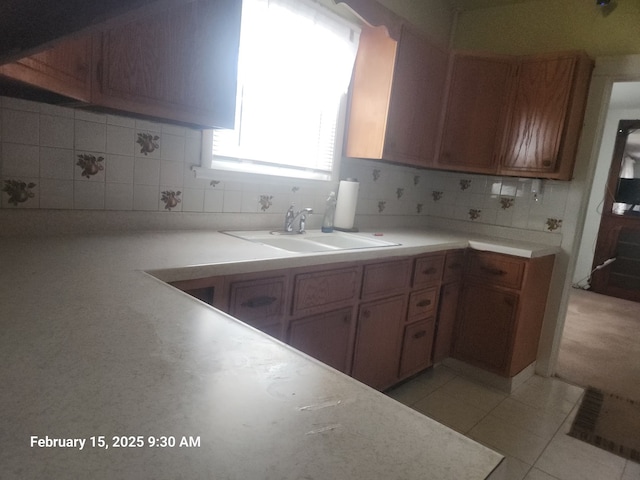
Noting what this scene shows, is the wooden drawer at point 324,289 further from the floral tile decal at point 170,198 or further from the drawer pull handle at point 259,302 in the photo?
the floral tile decal at point 170,198

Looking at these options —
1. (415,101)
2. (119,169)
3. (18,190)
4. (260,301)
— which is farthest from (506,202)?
(18,190)

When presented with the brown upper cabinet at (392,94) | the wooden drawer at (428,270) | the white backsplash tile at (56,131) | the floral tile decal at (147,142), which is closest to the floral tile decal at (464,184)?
the brown upper cabinet at (392,94)

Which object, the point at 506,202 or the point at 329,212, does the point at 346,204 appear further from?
the point at 506,202

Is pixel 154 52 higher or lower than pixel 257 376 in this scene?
higher

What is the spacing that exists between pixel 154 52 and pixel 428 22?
2207mm

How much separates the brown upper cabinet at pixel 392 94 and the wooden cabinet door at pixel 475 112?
169 millimetres

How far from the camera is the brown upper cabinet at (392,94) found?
7.66 ft

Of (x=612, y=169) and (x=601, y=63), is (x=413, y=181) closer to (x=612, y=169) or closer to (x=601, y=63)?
(x=601, y=63)

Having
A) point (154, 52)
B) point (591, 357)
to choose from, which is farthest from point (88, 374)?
point (591, 357)

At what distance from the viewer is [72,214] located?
1.50 meters

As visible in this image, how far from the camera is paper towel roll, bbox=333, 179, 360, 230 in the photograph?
241 cm

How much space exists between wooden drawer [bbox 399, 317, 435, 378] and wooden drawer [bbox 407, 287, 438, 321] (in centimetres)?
5

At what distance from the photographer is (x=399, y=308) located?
2.17 metres

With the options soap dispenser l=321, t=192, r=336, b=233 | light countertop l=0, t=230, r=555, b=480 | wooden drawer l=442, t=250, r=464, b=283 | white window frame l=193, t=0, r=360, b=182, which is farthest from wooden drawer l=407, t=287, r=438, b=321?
light countertop l=0, t=230, r=555, b=480
